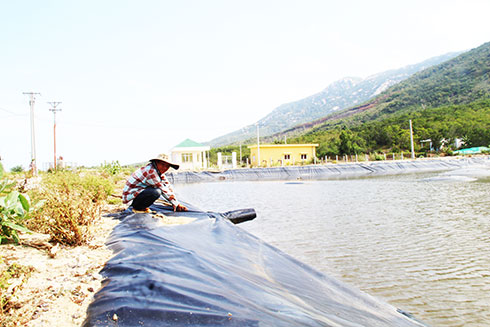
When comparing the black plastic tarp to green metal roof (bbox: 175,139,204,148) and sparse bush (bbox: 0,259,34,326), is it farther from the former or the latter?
sparse bush (bbox: 0,259,34,326)

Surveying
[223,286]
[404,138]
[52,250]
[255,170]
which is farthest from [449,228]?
[404,138]

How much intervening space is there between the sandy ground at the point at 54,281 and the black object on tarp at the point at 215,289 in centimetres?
10

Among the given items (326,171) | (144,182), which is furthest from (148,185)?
(326,171)

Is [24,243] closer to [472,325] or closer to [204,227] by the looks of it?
[204,227]

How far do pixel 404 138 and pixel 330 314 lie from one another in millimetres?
39706

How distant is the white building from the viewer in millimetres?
33938

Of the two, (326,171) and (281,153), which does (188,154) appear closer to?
(281,153)

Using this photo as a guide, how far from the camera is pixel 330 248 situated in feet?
16.0

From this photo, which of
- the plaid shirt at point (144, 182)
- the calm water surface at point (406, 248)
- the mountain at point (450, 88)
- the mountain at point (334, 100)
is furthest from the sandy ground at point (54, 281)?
the mountain at point (334, 100)

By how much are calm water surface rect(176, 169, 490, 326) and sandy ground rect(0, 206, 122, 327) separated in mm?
2587

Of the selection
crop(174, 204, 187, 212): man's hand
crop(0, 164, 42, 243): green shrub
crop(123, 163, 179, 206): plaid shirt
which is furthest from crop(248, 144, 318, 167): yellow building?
crop(0, 164, 42, 243): green shrub

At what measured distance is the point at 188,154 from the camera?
35219 mm

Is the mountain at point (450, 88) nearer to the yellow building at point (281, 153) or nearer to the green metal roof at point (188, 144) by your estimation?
the yellow building at point (281, 153)

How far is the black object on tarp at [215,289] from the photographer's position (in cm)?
176
